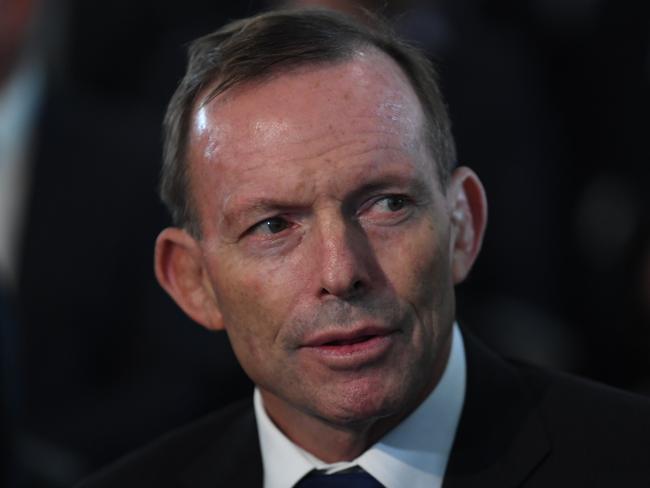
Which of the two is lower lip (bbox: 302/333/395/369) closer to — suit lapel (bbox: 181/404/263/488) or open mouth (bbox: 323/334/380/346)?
open mouth (bbox: 323/334/380/346)

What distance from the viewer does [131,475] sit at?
107 inches

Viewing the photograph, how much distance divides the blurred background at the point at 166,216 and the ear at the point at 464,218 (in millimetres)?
1259

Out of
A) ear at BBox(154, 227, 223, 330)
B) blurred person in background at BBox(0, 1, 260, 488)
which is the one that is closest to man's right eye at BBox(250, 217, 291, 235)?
ear at BBox(154, 227, 223, 330)

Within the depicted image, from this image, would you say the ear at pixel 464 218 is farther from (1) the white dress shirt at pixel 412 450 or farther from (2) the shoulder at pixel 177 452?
(2) the shoulder at pixel 177 452

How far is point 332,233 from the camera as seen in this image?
2.31m

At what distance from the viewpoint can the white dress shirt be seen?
249 centimetres

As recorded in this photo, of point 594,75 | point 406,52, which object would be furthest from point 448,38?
point 406,52

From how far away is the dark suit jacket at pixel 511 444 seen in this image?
2.42 metres

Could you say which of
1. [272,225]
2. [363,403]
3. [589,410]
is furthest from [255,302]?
[589,410]

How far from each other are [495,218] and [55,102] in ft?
4.64

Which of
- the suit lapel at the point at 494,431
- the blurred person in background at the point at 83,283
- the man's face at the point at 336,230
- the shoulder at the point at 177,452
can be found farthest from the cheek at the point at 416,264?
the blurred person in background at the point at 83,283

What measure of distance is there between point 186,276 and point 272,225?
319 mm

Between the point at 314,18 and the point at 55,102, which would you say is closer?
the point at 314,18

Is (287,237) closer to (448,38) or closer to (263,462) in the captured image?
(263,462)
